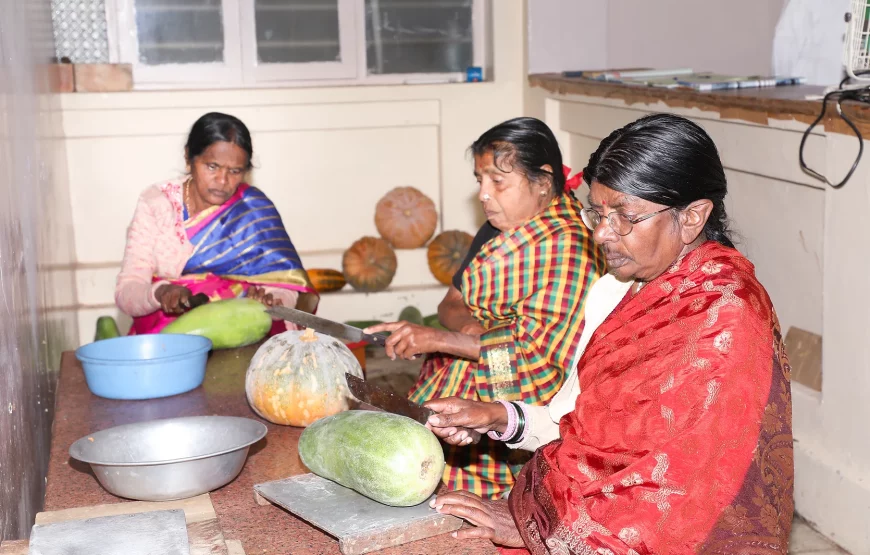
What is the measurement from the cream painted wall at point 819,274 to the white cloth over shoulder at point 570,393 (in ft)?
4.01

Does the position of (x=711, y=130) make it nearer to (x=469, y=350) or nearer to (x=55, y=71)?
(x=469, y=350)

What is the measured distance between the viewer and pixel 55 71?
620cm

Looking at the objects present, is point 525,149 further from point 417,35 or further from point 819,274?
point 417,35

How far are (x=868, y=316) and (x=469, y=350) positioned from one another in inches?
61.1

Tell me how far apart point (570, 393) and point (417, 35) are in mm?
5235

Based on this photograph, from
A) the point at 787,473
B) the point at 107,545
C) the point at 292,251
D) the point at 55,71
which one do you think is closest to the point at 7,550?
the point at 107,545

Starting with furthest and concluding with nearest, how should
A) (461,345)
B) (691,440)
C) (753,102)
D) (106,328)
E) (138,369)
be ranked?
(106,328)
(753,102)
(461,345)
(138,369)
(691,440)

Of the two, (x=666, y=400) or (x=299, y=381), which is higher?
(x=666, y=400)

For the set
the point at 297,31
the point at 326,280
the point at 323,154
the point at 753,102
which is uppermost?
the point at 297,31

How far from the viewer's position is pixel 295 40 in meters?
7.05

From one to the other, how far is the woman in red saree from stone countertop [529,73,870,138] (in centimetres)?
163

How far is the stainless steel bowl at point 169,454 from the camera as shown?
2.13m

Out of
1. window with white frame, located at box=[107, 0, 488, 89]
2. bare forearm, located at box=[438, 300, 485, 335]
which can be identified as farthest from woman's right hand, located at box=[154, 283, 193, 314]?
window with white frame, located at box=[107, 0, 488, 89]

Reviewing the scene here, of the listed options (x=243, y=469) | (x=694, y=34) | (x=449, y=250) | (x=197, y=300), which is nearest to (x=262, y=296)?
(x=197, y=300)
